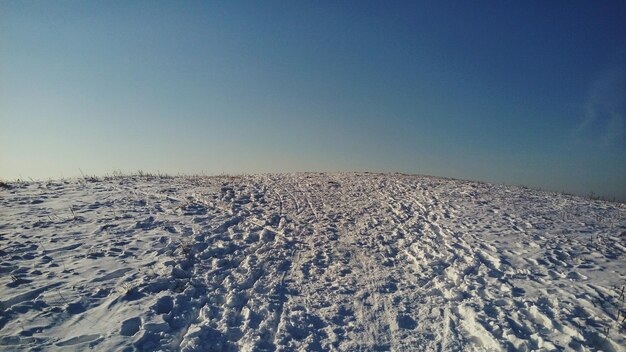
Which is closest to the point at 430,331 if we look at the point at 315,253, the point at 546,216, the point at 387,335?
the point at 387,335

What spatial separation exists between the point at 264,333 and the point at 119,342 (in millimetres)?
2757

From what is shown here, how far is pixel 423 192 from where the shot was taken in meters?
17.4

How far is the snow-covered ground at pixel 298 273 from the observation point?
6.93m

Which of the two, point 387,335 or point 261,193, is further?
point 261,193

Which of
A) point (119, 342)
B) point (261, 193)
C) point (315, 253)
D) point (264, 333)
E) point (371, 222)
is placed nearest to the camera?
point (119, 342)

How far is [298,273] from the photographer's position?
966cm

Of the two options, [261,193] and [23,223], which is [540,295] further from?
[23,223]

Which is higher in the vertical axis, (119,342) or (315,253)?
(315,253)

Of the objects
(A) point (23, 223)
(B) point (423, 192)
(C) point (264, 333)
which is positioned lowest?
(C) point (264, 333)

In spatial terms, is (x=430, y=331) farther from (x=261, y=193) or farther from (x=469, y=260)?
(x=261, y=193)

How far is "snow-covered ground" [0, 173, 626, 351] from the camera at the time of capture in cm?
693

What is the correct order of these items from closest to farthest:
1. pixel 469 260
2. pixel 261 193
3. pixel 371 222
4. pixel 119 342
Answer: pixel 119 342, pixel 469 260, pixel 371 222, pixel 261 193

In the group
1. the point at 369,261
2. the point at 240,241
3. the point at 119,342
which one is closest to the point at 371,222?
the point at 369,261

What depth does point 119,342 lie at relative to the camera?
634 centimetres
